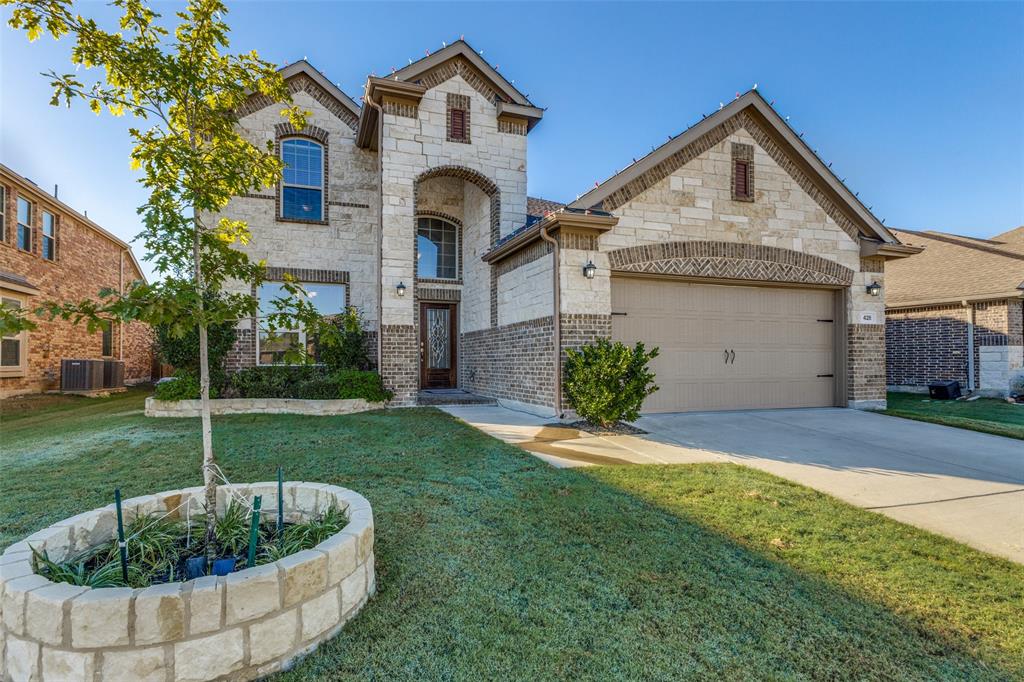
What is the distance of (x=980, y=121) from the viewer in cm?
1088

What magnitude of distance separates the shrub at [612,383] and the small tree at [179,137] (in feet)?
16.2

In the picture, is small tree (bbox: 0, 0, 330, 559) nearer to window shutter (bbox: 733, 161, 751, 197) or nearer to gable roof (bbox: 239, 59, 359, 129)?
window shutter (bbox: 733, 161, 751, 197)

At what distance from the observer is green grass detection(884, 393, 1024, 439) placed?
7.46 metres

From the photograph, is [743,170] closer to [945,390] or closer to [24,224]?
[945,390]

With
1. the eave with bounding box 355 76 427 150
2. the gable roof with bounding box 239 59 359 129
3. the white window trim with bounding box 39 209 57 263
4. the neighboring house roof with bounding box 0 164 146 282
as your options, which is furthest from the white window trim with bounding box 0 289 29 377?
the eave with bounding box 355 76 427 150

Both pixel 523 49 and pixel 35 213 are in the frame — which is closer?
pixel 523 49

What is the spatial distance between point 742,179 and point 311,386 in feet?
29.6

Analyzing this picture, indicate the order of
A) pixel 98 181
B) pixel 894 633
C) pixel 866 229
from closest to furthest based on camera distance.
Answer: pixel 894 633, pixel 98 181, pixel 866 229

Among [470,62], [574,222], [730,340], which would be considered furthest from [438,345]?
[730,340]

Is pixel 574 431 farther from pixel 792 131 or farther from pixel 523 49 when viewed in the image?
pixel 523 49

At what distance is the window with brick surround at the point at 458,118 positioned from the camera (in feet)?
35.8

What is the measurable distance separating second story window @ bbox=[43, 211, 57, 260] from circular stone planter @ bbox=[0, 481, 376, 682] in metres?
16.5

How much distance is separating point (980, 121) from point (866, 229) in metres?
4.08

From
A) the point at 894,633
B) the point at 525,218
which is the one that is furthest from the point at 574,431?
the point at 525,218
